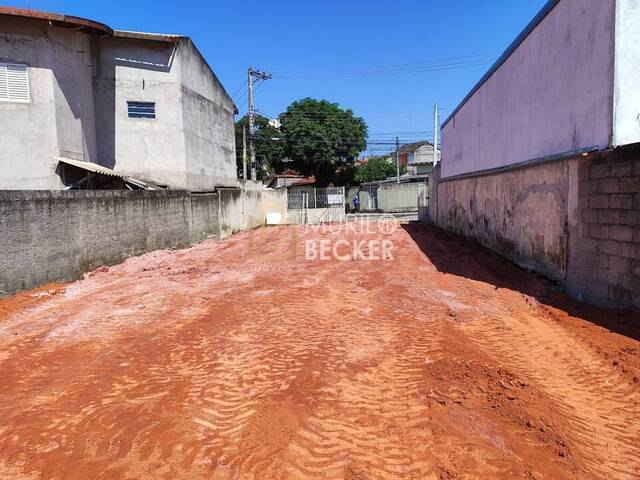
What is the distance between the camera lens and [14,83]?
10.5 metres

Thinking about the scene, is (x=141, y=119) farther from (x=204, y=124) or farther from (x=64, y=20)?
(x=64, y=20)

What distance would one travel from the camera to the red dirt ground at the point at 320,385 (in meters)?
2.79

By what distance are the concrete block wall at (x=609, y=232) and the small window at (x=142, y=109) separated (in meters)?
12.5

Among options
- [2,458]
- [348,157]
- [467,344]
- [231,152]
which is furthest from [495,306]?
[348,157]

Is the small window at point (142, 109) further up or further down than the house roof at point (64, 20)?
further down

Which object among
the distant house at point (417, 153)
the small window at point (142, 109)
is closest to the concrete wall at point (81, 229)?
the small window at point (142, 109)

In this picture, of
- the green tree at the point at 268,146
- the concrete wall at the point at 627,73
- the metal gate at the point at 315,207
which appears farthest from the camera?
the green tree at the point at 268,146

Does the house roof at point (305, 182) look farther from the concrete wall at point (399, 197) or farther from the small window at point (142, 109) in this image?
the small window at point (142, 109)

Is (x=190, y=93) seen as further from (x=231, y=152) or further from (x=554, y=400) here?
(x=554, y=400)

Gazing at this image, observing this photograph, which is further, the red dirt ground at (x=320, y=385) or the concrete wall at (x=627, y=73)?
the concrete wall at (x=627, y=73)

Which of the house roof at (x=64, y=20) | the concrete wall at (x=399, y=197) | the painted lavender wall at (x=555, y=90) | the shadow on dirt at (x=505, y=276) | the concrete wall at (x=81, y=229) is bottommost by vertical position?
the shadow on dirt at (x=505, y=276)

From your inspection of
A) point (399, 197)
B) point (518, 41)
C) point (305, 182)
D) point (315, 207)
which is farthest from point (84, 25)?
point (305, 182)

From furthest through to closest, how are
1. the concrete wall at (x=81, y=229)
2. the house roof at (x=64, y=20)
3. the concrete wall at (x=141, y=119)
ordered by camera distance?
the concrete wall at (x=141, y=119) → the house roof at (x=64, y=20) → the concrete wall at (x=81, y=229)

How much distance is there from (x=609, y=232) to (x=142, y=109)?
43.7 feet
